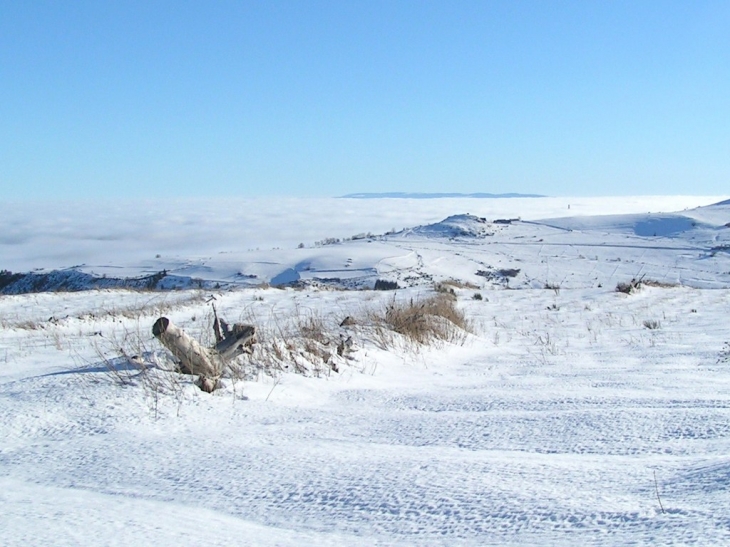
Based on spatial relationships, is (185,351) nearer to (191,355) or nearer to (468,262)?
(191,355)

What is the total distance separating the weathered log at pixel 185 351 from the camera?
3717mm

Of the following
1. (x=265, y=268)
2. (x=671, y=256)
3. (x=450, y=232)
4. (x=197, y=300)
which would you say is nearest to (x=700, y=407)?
(x=197, y=300)

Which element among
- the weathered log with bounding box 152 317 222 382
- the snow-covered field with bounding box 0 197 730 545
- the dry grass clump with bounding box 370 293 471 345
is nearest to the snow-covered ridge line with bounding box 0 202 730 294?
the dry grass clump with bounding box 370 293 471 345

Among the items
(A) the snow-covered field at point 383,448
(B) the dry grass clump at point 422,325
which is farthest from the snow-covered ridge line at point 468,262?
(A) the snow-covered field at point 383,448

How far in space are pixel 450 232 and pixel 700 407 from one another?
1297 inches

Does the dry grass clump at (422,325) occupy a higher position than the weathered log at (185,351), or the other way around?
the weathered log at (185,351)

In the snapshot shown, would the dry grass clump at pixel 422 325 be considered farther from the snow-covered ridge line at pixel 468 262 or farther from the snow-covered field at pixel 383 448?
the snow-covered ridge line at pixel 468 262

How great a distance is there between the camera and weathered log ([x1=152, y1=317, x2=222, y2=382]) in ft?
12.2

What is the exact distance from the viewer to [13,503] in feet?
6.72

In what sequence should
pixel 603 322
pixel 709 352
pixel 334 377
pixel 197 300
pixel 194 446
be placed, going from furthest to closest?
pixel 197 300, pixel 603 322, pixel 709 352, pixel 334 377, pixel 194 446

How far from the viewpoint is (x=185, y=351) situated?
380cm

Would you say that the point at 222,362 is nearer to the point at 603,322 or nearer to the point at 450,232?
the point at 603,322

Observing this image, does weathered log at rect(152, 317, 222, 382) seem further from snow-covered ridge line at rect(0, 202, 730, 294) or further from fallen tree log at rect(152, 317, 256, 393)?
snow-covered ridge line at rect(0, 202, 730, 294)

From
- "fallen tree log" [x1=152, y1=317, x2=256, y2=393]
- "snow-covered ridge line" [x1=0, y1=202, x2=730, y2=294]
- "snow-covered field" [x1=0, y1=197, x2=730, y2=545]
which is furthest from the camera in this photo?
"snow-covered ridge line" [x1=0, y1=202, x2=730, y2=294]
